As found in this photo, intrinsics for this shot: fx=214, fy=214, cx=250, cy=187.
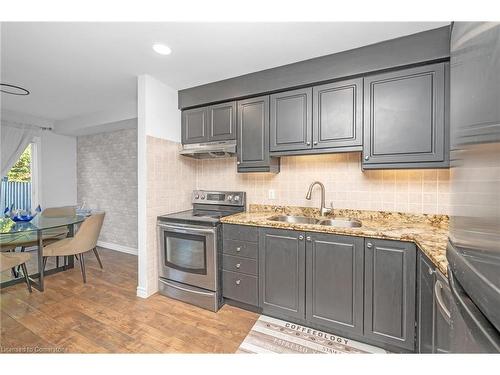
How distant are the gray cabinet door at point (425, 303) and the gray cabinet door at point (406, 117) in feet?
2.58

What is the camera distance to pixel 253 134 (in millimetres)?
2297

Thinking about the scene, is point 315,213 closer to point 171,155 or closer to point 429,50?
point 429,50

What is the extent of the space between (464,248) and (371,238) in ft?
3.32

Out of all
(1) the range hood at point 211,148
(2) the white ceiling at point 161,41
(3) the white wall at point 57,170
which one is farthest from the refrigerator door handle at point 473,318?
(3) the white wall at point 57,170

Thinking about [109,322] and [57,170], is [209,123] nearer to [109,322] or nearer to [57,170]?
[109,322]

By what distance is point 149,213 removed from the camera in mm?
2346

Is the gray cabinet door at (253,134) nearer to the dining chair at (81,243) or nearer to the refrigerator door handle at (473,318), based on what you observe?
the refrigerator door handle at (473,318)

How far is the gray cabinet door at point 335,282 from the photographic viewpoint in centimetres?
160

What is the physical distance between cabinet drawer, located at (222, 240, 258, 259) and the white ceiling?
5.66ft

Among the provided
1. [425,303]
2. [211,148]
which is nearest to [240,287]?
[425,303]
